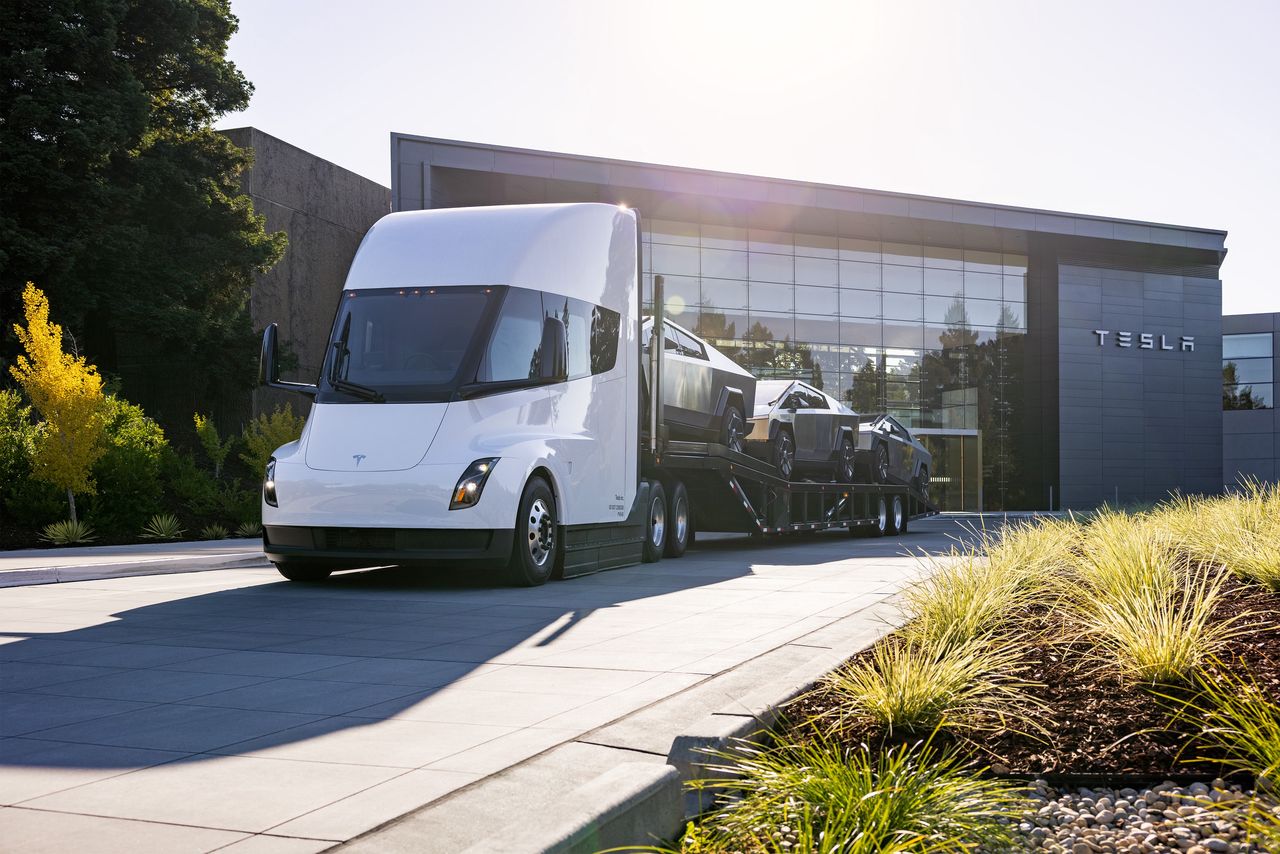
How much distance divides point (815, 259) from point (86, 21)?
80.7 ft

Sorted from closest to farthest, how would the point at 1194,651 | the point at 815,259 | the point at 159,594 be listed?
the point at 1194,651, the point at 159,594, the point at 815,259

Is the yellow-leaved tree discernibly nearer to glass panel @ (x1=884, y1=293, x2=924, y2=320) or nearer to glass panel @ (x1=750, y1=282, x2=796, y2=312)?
glass panel @ (x1=750, y1=282, x2=796, y2=312)

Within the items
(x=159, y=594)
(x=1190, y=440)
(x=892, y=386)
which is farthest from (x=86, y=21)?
(x=1190, y=440)

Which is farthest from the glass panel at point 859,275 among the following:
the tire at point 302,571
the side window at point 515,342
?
the tire at point 302,571

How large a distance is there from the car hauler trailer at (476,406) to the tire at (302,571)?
0.02 m

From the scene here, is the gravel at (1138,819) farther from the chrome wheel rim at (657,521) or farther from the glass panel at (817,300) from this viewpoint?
the glass panel at (817,300)

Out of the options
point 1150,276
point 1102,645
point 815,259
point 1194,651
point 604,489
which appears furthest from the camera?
point 1150,276

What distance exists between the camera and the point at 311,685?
627 centimetres

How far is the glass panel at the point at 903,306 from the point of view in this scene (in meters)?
43.7

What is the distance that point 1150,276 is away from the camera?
163 ft

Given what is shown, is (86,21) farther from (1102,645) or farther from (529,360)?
(1102,645)

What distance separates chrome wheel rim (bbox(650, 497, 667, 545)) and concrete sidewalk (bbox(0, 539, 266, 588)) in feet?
16.8

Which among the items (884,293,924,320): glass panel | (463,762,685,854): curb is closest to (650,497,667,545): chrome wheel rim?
(463,762,685,854): curb

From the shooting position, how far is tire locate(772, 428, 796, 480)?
18.7 metres
